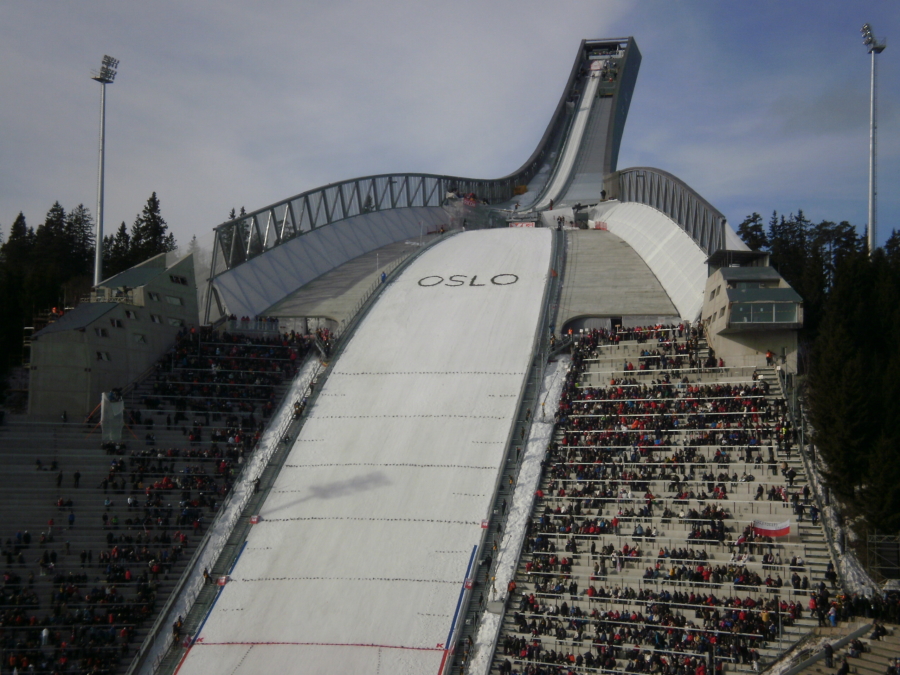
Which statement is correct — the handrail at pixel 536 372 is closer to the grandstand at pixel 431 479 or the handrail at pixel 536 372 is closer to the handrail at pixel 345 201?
the grandstand at pixel 431 479

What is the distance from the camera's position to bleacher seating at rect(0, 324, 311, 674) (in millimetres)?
19906

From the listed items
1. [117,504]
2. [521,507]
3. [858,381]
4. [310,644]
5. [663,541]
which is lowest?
[310,644]

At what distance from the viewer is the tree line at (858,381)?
18.7 metres

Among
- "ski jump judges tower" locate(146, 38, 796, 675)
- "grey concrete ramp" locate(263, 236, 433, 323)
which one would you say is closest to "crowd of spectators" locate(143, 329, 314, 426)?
"ski jump judges tower" locate(146, 38, 796, 675)

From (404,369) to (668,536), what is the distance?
11.0m

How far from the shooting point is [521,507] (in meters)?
22.9

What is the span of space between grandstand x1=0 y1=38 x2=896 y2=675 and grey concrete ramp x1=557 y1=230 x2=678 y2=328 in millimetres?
155

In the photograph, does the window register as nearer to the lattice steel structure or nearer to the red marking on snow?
the lattice steel structure

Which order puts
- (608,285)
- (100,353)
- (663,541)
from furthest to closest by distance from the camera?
(608,285), (100,353), (663,541)

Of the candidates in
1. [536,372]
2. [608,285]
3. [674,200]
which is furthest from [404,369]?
[674,200]

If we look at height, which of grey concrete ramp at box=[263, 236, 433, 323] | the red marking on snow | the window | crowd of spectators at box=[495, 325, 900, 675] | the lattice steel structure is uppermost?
the lattice steel structure

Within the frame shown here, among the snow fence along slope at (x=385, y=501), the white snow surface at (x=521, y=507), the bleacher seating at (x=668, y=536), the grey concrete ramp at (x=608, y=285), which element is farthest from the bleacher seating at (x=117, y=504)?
the grey concrete ramp at (x=608, y=285)

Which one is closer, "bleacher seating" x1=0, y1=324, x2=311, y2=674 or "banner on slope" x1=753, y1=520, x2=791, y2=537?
"banner on slope" x1=753, y1=520, x2=791, y2=537

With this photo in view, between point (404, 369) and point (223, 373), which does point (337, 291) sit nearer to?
point (223, 373)
